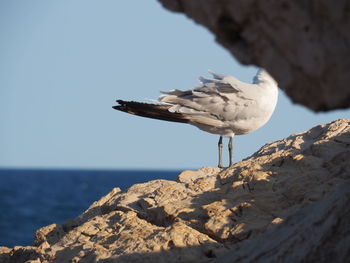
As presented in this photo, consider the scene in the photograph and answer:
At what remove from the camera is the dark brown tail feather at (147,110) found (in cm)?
1092

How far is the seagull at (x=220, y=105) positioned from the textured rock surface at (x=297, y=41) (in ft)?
22.3

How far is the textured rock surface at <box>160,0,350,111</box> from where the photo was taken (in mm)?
3707

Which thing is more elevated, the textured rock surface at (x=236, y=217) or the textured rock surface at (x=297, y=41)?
the textured rock surface at (x=297, y=41)

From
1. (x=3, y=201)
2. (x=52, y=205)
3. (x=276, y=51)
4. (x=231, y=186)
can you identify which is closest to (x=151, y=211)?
(x=231, y=186)

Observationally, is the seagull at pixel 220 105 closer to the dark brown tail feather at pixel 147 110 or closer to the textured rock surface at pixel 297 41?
the dark brown tail feather at pixel 147 110

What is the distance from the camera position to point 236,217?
22.3 ft

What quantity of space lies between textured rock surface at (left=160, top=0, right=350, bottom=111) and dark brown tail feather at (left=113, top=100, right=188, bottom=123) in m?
6.86

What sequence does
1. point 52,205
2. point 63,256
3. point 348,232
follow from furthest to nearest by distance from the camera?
point 52,205, point 63,256, point 348,232

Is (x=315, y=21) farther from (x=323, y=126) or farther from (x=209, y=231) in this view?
(x=323, y=126)

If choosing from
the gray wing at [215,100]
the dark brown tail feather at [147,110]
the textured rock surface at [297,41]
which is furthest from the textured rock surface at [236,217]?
the dark brown tail feather at [147,110]

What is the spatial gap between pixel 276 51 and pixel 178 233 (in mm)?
3001

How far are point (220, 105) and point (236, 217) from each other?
4366 millimetres

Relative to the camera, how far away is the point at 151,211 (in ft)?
24.2

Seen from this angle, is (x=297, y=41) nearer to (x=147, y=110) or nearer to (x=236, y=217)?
(x=236, y=217)
